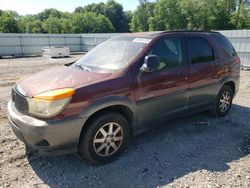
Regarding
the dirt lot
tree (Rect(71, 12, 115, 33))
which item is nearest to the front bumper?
the dirt lot

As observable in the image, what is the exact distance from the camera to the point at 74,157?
3.63 metres

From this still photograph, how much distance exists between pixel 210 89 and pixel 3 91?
640 centimetres

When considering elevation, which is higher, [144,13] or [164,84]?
[144,13]

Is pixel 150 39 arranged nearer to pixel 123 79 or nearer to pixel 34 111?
pixel 123 79

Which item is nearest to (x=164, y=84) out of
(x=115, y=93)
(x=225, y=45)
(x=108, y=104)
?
(x=115, y=93)

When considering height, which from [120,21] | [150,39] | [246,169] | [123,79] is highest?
[120,21]

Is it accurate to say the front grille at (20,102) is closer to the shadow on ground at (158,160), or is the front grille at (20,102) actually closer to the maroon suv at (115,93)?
the maroon suv at (115,93)

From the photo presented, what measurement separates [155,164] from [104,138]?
82 cm

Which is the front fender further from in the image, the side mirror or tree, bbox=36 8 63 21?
tree, bbox=36 8 63 21

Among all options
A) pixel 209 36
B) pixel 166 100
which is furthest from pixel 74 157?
pixel 209 36

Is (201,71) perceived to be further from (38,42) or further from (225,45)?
(38,42)

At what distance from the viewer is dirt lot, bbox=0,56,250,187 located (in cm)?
309

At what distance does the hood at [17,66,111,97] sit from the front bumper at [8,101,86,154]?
377mm

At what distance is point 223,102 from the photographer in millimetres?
5160
